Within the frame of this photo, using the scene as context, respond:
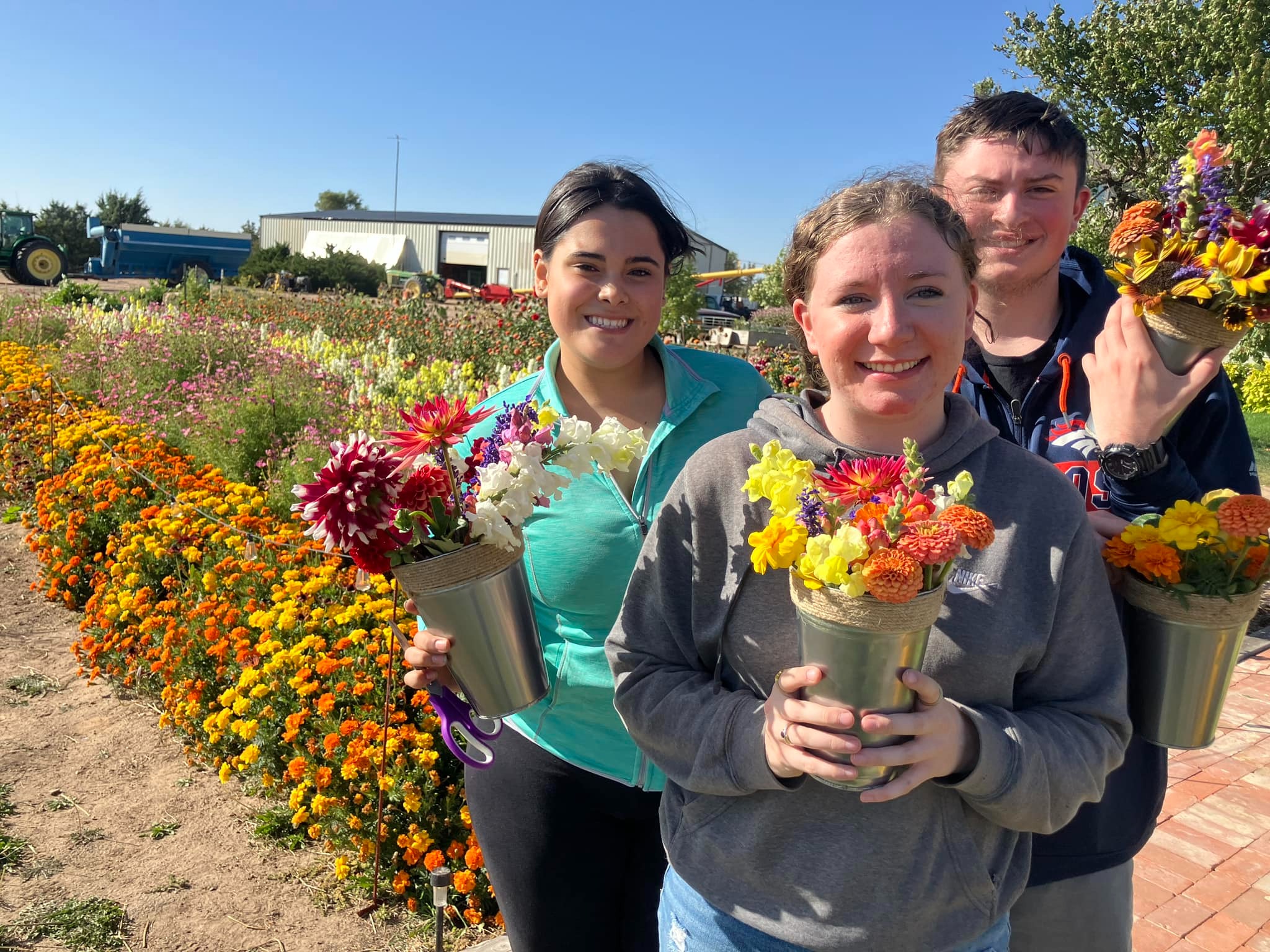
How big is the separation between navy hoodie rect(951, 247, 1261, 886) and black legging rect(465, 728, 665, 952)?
2.35 feet

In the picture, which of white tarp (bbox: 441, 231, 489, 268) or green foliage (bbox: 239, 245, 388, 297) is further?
white tarp (bbox: 441, 231, 489, 268)

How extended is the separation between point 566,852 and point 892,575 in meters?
1.06

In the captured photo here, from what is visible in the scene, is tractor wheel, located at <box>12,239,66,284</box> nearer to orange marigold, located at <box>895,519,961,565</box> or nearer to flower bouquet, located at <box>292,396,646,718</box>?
flower bouquet, located at <box>292,396,646,718</box>

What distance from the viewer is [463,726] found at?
1625mm

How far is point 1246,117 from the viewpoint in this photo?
34.6 feet

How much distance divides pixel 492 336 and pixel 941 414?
7914 millimetres

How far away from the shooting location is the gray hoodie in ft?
3.67

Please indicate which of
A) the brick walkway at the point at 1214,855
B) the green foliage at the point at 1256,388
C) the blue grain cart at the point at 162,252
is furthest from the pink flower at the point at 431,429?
the blue grain cart at the point at 162,252

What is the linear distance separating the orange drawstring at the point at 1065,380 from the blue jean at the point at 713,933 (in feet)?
2.68

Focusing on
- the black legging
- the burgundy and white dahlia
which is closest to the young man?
the black legging

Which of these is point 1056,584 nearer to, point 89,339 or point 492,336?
point 492,336

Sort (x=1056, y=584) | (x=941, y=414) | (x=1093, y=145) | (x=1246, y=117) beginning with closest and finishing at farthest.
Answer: (x=1056, y=584), (x=941, y=414), (x=1246, y=117), (x=1093, y=145)

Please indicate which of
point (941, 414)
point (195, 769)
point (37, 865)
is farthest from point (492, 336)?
point (941, 414)

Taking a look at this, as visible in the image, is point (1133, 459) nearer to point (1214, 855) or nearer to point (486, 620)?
point (486, 620)
